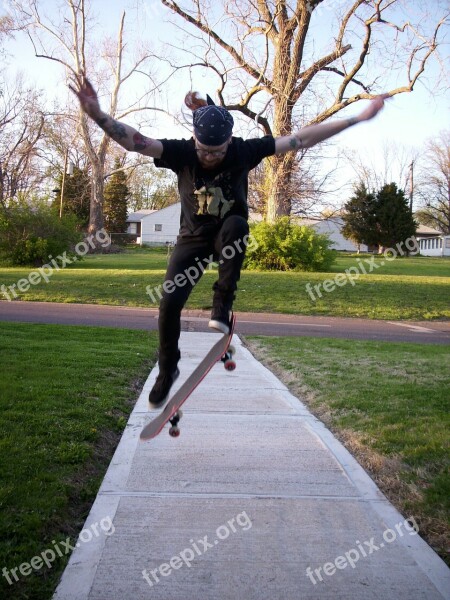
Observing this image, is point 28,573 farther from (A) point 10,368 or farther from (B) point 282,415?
(A) point 10,368

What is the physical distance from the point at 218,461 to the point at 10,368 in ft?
12.0

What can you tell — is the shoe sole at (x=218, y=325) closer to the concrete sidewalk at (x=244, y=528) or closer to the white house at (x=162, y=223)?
the concrete sidewalk at (x=244, y=528)

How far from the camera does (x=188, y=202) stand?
4.41 metres

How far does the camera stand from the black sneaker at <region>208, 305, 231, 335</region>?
168 inches

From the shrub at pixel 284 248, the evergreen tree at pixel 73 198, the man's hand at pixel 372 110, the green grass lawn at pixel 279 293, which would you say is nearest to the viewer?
the man's hand at pixel 372 110

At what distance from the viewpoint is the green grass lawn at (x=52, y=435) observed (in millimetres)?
3858

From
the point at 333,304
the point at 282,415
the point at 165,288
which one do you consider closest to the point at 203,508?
the point at 165,288

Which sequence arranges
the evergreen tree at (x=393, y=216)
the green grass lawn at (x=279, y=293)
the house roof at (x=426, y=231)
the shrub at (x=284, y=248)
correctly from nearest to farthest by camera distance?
the green grass lawn at (x=279, y=293) → the shrub at (x=284, y=248) → the evergreen tree at (x=393, y=216) → the house roof at (x=426, y=231)

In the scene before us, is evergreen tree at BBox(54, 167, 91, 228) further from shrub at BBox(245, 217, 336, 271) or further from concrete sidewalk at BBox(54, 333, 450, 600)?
concrete sidewalk at BBox(54, 333, 450, 600)

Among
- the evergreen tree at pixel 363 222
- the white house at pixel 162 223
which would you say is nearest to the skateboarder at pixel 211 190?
the evergreen tree at pixel 363 222

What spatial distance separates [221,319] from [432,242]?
8381 centimetres

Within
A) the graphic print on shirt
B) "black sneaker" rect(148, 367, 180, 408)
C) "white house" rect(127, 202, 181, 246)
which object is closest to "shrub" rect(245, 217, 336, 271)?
"black sneaker" rect(148, 367, 180, 408)

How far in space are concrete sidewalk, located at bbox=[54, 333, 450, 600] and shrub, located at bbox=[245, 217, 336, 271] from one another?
66.2ft

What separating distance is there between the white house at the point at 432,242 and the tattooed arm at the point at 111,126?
75.1m
